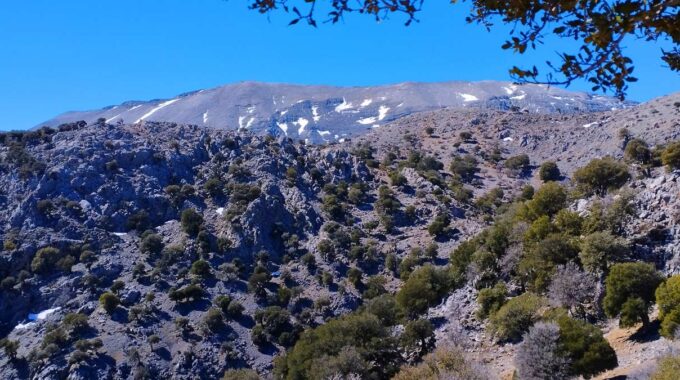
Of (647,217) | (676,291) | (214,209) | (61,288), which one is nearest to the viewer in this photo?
(676,291)

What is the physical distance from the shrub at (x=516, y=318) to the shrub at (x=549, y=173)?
1473 inches

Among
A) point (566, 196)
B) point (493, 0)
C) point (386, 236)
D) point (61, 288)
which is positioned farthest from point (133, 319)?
point (493, 0)

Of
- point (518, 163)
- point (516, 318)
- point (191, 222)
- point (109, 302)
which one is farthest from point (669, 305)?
point (518, 163)

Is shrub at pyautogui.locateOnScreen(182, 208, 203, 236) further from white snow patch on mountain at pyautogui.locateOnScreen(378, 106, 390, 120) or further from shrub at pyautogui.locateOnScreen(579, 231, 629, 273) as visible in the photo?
white snow patch on mountain at pyautogui.locateOnScreen(378, 106, 390, 120)

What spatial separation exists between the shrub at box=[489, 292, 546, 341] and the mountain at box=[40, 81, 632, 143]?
4009 inches

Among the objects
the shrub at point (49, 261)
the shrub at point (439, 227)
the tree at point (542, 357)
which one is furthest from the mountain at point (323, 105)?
the tree at point (542, 357)

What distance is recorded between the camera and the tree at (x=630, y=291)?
17.5 m

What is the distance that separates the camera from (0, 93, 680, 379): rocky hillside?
74.2 ft

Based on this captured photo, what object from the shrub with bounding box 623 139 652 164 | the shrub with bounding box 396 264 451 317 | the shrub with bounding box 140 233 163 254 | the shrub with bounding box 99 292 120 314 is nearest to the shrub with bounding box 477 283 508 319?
the shrub with bounding box 396 264 451 317

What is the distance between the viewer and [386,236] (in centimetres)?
4534

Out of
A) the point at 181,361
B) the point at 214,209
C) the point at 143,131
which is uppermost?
the point at 143,131

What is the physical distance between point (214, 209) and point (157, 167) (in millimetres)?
9941

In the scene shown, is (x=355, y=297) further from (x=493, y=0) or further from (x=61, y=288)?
(x=493, y=0)

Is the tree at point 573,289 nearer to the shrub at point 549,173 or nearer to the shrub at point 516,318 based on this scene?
the shrub at point 516,318
